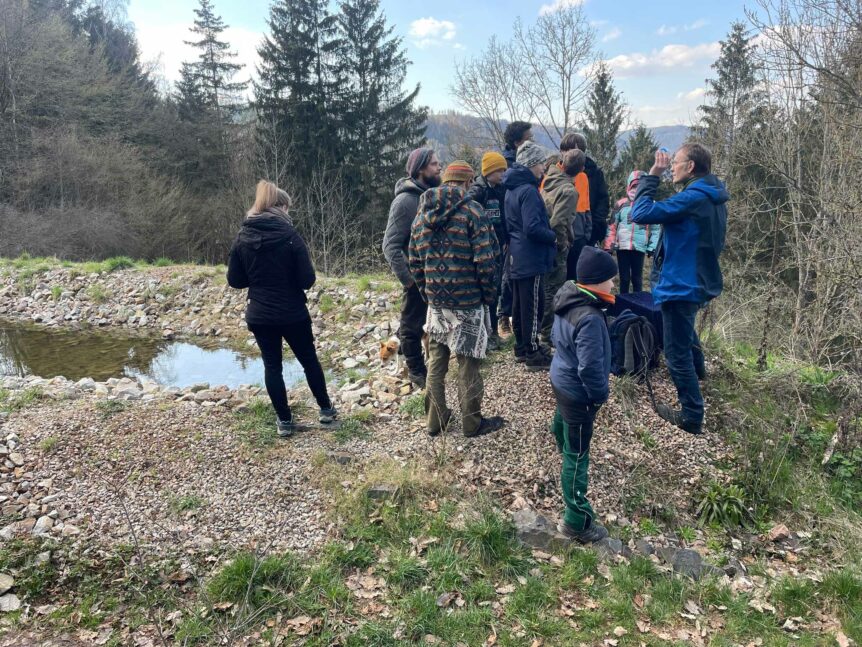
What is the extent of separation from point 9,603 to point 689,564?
14.5 ft

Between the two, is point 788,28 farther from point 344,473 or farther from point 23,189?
point 23,189

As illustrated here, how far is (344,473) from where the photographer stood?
4.29 m

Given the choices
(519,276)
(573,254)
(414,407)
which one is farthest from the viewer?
(573,254)

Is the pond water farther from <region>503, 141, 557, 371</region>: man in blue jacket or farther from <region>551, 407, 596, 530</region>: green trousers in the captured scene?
<region>551, 407, 596, 530</region>: green trousers

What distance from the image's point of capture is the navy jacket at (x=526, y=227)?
15.7ft

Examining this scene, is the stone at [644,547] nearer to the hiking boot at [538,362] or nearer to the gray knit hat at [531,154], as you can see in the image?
the hiking boot at [538,362]


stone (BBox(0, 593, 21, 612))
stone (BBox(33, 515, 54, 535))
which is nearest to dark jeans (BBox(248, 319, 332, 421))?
stone (BBox(33, 515, 54, 535))

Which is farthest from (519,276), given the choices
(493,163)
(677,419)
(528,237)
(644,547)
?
(644,547)

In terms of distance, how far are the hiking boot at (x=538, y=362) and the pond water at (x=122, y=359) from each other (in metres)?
3.59

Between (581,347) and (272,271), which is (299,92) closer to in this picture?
(272,271)

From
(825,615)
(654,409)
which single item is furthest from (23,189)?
(825,615)

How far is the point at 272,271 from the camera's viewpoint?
443cm

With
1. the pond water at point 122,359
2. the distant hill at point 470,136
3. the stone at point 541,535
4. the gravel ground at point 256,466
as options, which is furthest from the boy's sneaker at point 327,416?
the distant hill at point 470,136

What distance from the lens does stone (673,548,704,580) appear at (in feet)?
11.6
